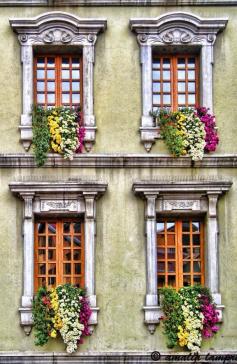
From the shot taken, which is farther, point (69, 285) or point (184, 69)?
point (184, 69)

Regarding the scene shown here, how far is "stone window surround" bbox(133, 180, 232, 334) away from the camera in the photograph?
1903cm

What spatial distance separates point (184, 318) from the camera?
18734 millimetres

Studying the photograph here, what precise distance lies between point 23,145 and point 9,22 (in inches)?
97.5

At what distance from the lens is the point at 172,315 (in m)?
18.8

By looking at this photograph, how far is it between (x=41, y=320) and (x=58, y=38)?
18.1ft

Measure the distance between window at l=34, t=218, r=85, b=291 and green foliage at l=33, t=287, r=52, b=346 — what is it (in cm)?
61

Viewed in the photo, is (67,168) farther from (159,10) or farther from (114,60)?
(159,10)

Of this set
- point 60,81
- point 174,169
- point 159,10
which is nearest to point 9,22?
point 60,81

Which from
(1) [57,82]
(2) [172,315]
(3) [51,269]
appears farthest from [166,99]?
(2) [172,315]

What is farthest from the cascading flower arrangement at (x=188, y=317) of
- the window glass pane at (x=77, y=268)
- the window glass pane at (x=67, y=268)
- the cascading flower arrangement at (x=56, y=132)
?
the cascading flower arrangement at (x=56, y=132)

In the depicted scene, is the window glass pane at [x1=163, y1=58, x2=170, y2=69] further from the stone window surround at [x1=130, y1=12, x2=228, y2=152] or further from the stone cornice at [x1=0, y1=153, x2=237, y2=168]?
the stone cornice at [x1=0, y1=153, x2=237, y2=168]

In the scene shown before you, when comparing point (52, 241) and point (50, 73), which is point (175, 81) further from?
point (52, 241)

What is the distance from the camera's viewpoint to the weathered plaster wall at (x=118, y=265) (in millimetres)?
18969

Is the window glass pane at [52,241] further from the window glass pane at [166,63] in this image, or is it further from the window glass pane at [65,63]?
the window glass pane at [166,63]
